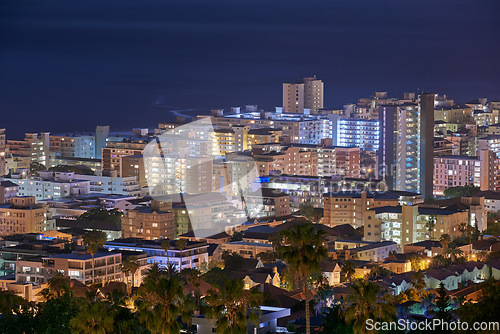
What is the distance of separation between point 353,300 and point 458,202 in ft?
73.5

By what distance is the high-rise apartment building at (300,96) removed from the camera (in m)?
72.9

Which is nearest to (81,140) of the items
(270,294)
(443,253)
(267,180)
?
(267,180)

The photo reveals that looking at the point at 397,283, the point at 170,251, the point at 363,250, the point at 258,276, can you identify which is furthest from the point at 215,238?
the point at 397,283

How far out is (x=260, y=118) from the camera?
2603 inches

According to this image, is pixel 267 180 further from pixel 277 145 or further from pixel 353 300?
pixel 353 300

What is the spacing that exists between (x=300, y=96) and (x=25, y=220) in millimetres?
35559

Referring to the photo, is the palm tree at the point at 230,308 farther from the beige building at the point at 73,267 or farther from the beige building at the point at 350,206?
the beige building at the point at 350,206

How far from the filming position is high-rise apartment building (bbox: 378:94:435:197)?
4678cm

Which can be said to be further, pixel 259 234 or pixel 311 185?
pixel 311 185

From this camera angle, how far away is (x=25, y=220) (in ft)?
130

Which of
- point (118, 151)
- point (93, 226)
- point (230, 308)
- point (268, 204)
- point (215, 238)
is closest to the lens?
point (230, 308)

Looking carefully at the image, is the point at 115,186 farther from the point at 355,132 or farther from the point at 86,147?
the point at 355,132

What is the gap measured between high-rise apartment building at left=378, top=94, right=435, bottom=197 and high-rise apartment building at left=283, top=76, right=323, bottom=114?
938 inches

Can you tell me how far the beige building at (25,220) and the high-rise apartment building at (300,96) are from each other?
111ft
